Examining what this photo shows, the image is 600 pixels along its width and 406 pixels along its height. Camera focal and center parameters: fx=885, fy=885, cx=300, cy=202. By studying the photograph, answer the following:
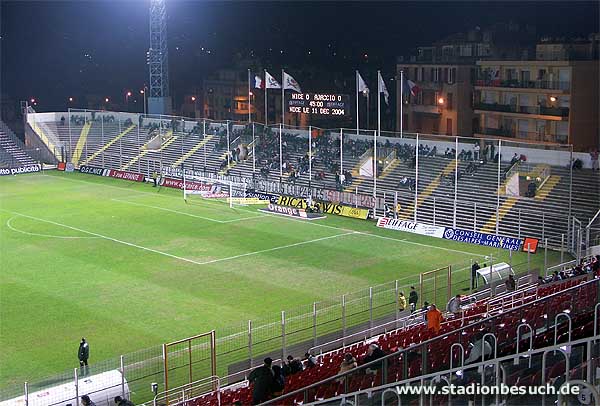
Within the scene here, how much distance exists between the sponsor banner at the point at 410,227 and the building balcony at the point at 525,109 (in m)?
21.3

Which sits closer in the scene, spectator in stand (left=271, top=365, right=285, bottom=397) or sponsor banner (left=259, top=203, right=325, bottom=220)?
spectator in stand (left=271, top=365, right=285, bottom=397)

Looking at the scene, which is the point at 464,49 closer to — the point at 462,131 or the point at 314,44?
the point at 462,131

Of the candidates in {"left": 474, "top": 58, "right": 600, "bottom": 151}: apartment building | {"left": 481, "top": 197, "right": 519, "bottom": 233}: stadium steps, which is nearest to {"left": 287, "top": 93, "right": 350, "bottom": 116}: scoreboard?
{"left": 474, "top": 58, "right": 600, "bottom": 151}: apartment building

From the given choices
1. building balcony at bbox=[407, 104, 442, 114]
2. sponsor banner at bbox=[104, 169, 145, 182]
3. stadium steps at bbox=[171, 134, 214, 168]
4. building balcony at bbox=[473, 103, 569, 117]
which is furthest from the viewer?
building balcony at bbox=[407, 104, 442, 114]

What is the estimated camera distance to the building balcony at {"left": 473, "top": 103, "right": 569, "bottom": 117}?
199 feet

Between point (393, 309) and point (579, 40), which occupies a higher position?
point (579, 40)

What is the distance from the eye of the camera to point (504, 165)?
1794 inches

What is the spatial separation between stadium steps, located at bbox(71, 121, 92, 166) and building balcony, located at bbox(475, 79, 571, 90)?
3149cm

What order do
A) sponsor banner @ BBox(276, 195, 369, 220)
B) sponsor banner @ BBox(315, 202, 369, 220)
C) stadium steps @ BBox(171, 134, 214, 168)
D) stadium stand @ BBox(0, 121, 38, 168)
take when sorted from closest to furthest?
sponsor banner @ BBox(315, 202, 369, 220) < sponsor banner @ BBox(276, 195, 369, 220) < stadium steps @ BBox(171, 134, 214, 168) < stadium stand @ BBox(0, 121, 38, 168)

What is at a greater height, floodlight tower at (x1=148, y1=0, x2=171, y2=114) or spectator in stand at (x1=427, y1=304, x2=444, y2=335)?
floodlight tower at (x1=148, y1=0, x2=171, y2=114)

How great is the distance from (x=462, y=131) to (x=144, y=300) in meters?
43.9

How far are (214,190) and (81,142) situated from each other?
2022cm

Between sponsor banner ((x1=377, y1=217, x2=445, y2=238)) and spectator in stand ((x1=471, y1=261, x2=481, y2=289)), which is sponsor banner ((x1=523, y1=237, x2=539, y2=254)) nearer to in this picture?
sponsor banner ((x1=377, y1=217, x2=445, y2=238))

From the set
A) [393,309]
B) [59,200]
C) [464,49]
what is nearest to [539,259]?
[393,309]
